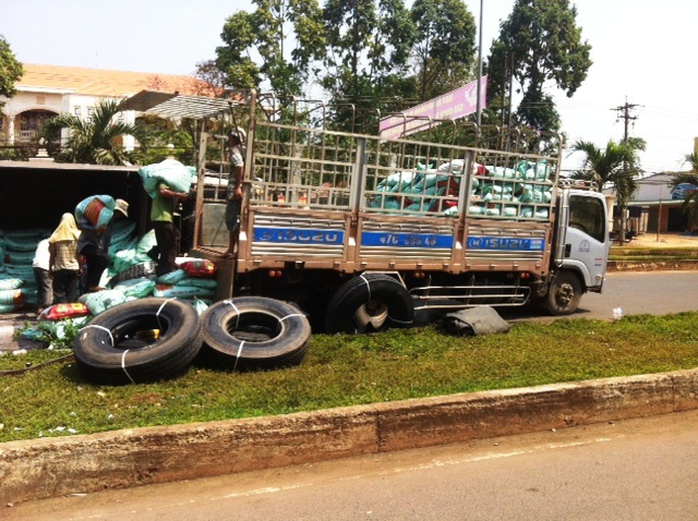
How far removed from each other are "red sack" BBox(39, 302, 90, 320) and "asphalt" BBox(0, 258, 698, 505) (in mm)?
3647

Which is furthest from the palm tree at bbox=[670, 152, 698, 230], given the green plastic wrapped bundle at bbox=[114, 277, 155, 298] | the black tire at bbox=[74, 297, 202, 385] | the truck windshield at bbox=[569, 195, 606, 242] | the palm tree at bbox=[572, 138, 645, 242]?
the black tire at bbox=[74, 297, 202, 385]

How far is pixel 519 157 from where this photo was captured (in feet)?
32.5

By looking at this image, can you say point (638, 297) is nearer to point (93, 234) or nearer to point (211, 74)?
point (93, 234)

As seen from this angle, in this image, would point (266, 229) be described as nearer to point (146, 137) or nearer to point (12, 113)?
point (146, 137)

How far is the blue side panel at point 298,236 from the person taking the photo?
7.92 meters

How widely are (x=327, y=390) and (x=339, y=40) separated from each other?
28.8 m

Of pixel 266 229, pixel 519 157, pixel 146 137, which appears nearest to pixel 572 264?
pixel 519 157

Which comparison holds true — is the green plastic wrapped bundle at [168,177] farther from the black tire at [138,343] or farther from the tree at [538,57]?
the tree at [538,57]

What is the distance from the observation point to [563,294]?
11.0m

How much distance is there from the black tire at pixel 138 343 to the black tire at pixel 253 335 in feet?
Answer: 0.69

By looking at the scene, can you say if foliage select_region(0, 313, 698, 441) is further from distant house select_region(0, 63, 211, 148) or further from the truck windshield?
distant house select_region(0, 63, 211, 148)

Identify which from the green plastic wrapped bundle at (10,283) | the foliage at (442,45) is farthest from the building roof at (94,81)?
the green plastic wrapped bundle at (10,283)

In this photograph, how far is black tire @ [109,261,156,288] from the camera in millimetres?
8656

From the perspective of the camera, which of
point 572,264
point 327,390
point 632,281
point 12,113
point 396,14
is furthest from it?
point 12,113
